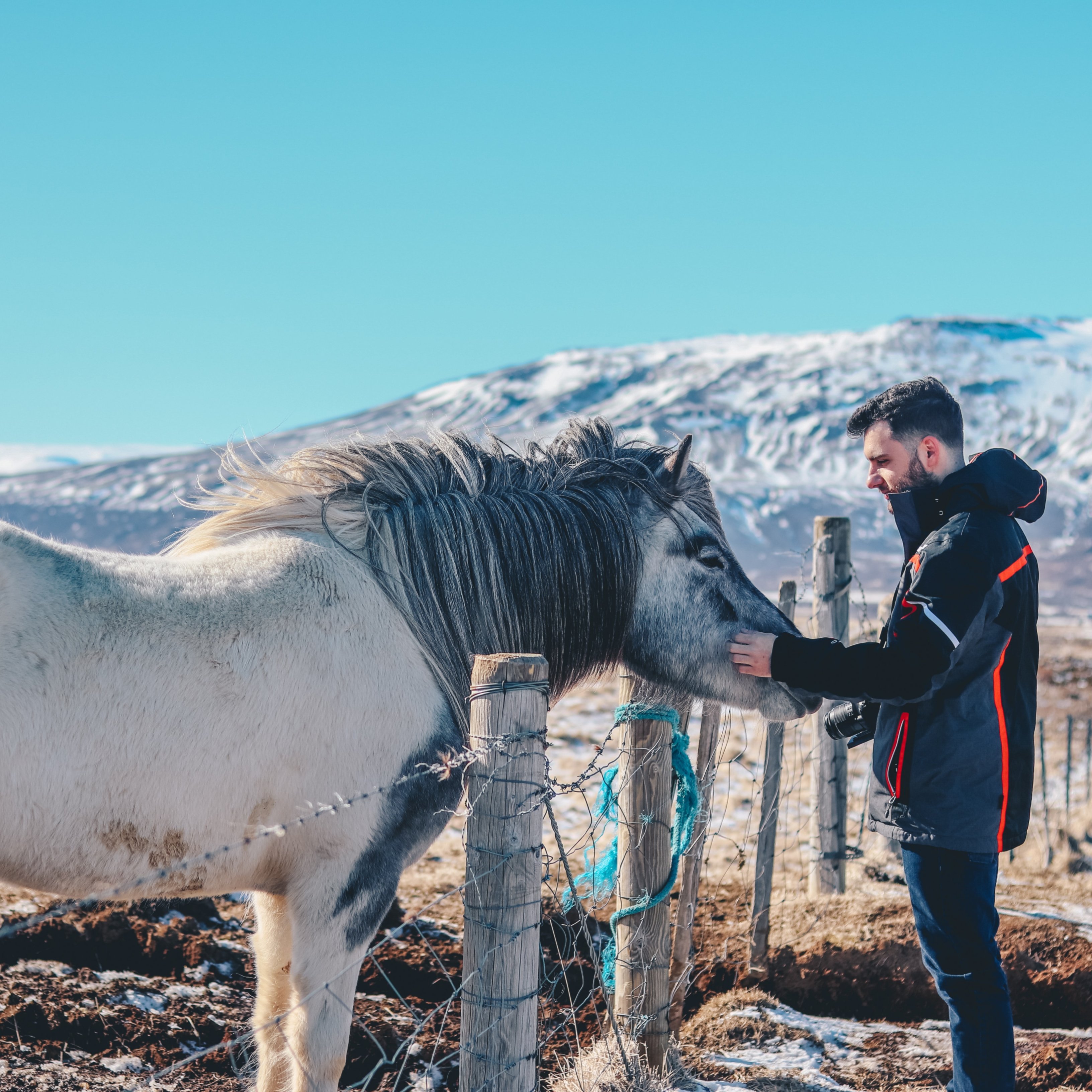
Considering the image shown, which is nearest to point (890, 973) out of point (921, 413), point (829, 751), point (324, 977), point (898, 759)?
point (829, 751)

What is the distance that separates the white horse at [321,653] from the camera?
1980 mm

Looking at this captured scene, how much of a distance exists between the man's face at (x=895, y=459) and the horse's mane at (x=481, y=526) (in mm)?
550

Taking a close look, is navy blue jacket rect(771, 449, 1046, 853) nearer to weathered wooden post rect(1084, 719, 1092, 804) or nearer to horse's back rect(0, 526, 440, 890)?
horse's back rect(0, 526, 440, 890)

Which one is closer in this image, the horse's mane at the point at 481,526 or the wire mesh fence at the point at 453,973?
the wire mesh fence at the point at 453,973

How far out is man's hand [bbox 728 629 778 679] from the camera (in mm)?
2748

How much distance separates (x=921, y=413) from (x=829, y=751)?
121 inches

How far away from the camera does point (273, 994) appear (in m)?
2.47

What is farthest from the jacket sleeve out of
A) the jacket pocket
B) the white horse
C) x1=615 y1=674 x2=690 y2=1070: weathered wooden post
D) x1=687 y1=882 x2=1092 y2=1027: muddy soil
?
x1=687 y1=882 x2=1092 y2=1027: muddy soil

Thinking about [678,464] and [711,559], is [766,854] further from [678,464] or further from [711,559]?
[678,464]

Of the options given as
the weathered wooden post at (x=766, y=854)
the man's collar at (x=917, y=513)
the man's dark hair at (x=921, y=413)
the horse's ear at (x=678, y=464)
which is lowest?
the weathered wooden post at (x=766, y=854)

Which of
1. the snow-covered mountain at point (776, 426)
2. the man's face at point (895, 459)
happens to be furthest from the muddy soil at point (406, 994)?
the snow-covered mountain at point (776, 426)

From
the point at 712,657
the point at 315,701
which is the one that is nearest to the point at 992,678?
the point at 712,657

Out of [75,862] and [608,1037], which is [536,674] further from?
[608,1037]

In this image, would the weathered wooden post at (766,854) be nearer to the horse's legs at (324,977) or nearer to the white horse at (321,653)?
the white horse at (321,653)
